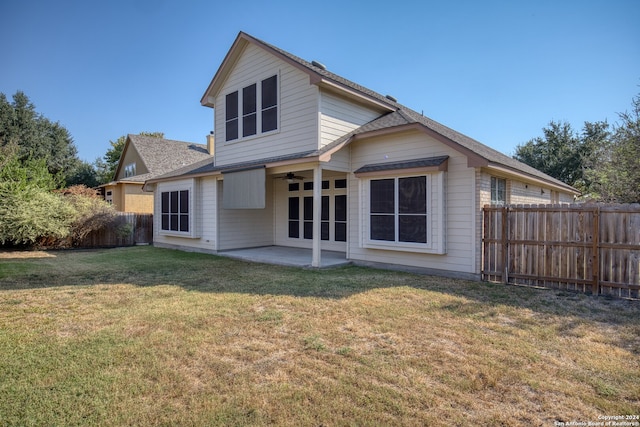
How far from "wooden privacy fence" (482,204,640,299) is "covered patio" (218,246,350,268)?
3.89 m

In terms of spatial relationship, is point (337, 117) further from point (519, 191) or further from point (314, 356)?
point (314, 356)

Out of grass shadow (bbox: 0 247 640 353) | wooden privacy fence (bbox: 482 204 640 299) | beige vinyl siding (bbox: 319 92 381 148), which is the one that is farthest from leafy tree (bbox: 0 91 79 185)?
wooden privacy fence (bbox: 482 204 640 299)

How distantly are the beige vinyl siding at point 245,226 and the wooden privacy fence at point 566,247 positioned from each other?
824 cm

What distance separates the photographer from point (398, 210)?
8.27 meters

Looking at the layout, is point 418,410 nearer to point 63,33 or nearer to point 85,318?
point 85,318

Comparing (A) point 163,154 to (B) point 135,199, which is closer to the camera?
(B) point 135,199

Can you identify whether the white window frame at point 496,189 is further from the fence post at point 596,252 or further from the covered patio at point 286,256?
the covered patio at point 286,256

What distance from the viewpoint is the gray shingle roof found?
2142 centimetres

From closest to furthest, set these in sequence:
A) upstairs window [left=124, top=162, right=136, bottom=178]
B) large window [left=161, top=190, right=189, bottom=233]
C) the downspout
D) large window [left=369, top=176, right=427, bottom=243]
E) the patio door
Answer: large window [left=369, top=176, right=427, bottom=243] → the downspout → the patio door → large window [left=161, top=190, right=189, bottom=233] → upstairs window [left=124, top=162, right=136, bottom=178]

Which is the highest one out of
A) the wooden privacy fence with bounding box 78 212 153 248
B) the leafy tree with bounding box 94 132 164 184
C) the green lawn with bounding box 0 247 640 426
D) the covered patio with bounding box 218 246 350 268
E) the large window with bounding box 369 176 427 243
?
the leafy tree with bounding box 94 132 164 184

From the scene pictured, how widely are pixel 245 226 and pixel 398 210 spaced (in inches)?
254

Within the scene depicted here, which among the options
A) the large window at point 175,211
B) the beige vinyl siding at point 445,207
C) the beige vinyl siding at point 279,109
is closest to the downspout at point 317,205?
the beige vinyl siding at point 279,109

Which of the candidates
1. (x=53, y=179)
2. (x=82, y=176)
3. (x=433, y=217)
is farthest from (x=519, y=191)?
(x=82, y=176)

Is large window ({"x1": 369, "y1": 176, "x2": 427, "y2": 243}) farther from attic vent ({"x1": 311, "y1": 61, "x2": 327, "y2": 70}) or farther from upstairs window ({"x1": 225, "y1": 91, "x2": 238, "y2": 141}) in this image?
upstairs window ({"x1": 225, "y1": 91, "x2": 238, "y2": 141})
